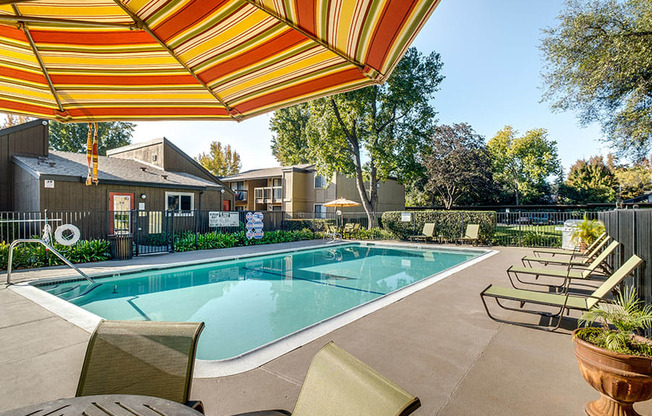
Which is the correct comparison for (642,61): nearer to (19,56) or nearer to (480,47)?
(480,47)

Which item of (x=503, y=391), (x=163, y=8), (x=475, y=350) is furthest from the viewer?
(x=475, y=350)

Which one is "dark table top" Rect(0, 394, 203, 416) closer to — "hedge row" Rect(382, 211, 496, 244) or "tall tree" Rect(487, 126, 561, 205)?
"hedge row" Rect(382, 211, 496, 244)

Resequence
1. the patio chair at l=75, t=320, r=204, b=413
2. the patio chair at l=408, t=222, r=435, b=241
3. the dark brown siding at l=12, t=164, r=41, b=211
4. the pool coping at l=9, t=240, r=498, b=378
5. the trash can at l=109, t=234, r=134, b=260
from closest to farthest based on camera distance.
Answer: the patio chair at l=75, t=320, r=204, b=413
the pool coping at l=9, t=240, r=498, b=378
the trash can at l=109, t=234, r=134, b=260
the dark brown siding at l=12, t=164, r=41, b=211
the patio chair at l=408, t=222, r=435, b=241

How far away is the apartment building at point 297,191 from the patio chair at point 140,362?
20997mm

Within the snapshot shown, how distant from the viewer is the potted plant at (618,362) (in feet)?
7.36

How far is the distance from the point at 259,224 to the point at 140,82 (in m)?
13.7


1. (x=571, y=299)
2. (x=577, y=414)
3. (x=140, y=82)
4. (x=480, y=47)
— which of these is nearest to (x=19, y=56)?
(x=140, y=82)

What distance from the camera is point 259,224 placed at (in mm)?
15953

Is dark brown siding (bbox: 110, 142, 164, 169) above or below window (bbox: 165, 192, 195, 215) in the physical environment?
above

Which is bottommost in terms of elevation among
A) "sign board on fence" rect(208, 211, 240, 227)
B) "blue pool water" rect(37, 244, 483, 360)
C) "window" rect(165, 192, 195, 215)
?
"blue pool water" rect(37, 244, 483, 360)

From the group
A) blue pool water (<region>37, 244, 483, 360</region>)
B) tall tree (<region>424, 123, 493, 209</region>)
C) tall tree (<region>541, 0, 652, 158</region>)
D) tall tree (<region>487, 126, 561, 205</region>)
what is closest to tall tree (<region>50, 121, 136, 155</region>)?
blue pool water (<region>37, 244, 483, 360</region>)

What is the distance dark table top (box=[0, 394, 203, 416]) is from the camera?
141cm

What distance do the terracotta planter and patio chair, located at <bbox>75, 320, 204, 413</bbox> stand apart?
2854 mm

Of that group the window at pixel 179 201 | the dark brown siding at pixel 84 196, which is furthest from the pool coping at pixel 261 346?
the window at pixel 179 201
